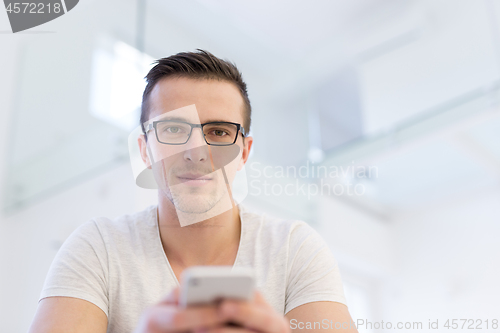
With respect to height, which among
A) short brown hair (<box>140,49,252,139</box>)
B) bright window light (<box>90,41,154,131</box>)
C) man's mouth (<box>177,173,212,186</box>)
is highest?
bright window light (<box>90,41,154,131</box>)

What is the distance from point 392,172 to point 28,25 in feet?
7.70

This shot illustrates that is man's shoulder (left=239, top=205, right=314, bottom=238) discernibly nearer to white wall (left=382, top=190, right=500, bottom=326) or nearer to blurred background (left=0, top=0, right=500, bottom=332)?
blurred background (left=0, top=0, right=500, bottom=332)

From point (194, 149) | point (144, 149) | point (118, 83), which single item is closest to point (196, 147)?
point (194, 149)

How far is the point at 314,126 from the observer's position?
2779 mm

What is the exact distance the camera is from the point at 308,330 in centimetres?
80

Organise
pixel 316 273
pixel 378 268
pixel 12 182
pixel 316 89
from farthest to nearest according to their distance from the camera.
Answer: pixel 378 268 → pixel 316 89 → pixel 12 182 → pixel 316 273

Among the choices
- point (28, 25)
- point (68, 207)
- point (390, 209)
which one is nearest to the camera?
point (68, 207)

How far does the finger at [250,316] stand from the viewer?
459 mm

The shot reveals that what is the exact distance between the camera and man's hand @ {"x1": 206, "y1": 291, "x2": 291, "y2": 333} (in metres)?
0.46

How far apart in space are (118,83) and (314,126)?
4.05 ft

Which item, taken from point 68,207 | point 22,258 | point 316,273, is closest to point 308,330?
point 316,273

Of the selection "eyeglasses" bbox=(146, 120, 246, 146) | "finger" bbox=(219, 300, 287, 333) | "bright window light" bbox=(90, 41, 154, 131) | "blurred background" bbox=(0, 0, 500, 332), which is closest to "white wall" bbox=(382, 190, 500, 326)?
"blurred background" bbox=(0, 0, 500, 332)

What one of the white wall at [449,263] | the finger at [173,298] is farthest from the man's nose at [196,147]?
the white wall at [449,263]

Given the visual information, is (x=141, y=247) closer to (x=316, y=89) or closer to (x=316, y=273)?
(x=316, y=273)
